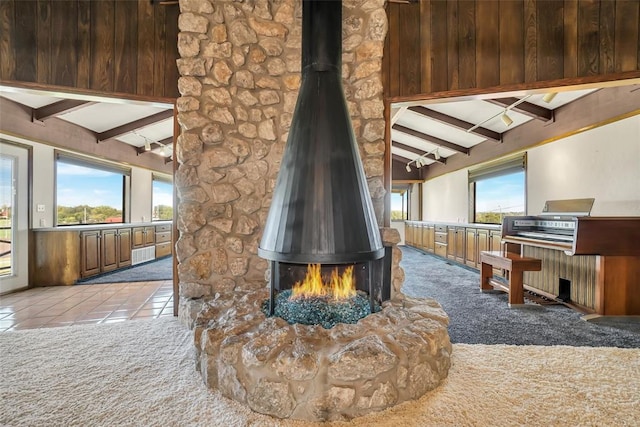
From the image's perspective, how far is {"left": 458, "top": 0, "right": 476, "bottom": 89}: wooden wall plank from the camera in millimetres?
A: 2490

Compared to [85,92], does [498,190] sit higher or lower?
lower

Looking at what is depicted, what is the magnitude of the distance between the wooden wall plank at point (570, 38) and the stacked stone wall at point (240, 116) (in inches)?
59.5

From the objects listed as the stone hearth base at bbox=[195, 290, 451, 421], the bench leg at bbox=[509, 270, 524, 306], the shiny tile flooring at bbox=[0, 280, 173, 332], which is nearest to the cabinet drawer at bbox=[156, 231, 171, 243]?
the shiny tile flooring at bbox=[0, 280, 173, 332]

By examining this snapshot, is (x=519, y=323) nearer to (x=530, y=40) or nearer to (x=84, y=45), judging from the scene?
(x=530, y=40)

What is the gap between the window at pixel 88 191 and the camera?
4.73m

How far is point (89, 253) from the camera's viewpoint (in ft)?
14.4

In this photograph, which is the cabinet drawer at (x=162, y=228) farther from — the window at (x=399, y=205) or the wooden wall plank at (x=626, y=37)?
the wooden wall plank at (x=626, y=37)

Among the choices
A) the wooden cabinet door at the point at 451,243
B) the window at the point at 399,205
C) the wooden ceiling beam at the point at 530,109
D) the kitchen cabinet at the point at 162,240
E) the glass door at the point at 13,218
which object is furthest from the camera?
the window at the point at 399,205

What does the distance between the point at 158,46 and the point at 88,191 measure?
13.7 feet

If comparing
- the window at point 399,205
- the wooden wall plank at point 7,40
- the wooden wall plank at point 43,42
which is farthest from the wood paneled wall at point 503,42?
the window at point 399,205

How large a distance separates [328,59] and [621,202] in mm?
3661

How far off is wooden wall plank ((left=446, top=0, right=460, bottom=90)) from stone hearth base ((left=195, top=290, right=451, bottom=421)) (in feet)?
6.78

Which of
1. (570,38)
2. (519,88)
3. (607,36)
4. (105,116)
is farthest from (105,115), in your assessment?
(607,36)

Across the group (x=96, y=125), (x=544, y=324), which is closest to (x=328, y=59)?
(x=544, y=324)
